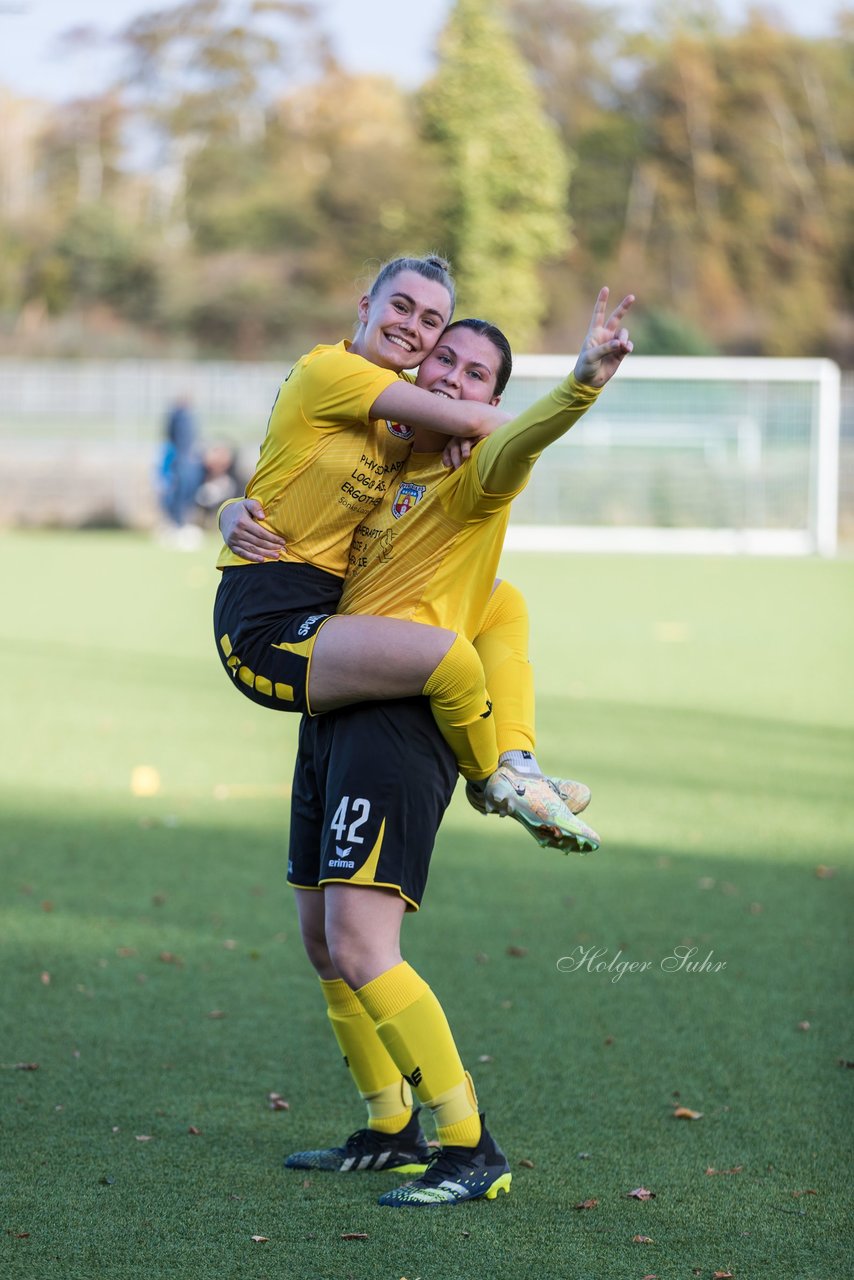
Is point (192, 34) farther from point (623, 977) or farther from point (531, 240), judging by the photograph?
point (623, 977)

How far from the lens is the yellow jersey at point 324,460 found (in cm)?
367

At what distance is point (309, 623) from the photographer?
3.69 metres

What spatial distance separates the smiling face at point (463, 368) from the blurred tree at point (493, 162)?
44.6 m

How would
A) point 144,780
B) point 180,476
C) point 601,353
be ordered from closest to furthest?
point 601,353 → point 144,780 → point 180,476

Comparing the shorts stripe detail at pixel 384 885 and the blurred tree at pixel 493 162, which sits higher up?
the blurred tree at pixel 493 162

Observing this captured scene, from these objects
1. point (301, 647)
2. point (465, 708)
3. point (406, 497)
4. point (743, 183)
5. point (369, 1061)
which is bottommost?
point (369, 1061)

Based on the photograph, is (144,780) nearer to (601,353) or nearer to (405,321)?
(405,321)

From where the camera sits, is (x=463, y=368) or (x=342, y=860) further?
(x=463, y=368)

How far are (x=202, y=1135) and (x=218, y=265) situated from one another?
53259 millimetres

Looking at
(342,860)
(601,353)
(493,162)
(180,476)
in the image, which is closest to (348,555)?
(342,860)

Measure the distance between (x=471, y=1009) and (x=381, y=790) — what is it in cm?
177

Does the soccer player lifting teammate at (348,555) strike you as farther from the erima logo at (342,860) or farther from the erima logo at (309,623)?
the erima logo at (342,860)

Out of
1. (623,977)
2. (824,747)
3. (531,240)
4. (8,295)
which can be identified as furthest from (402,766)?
(8,295)

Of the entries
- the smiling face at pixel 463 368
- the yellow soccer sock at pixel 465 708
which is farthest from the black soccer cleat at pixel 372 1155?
the smiling face at pixel 463 368
